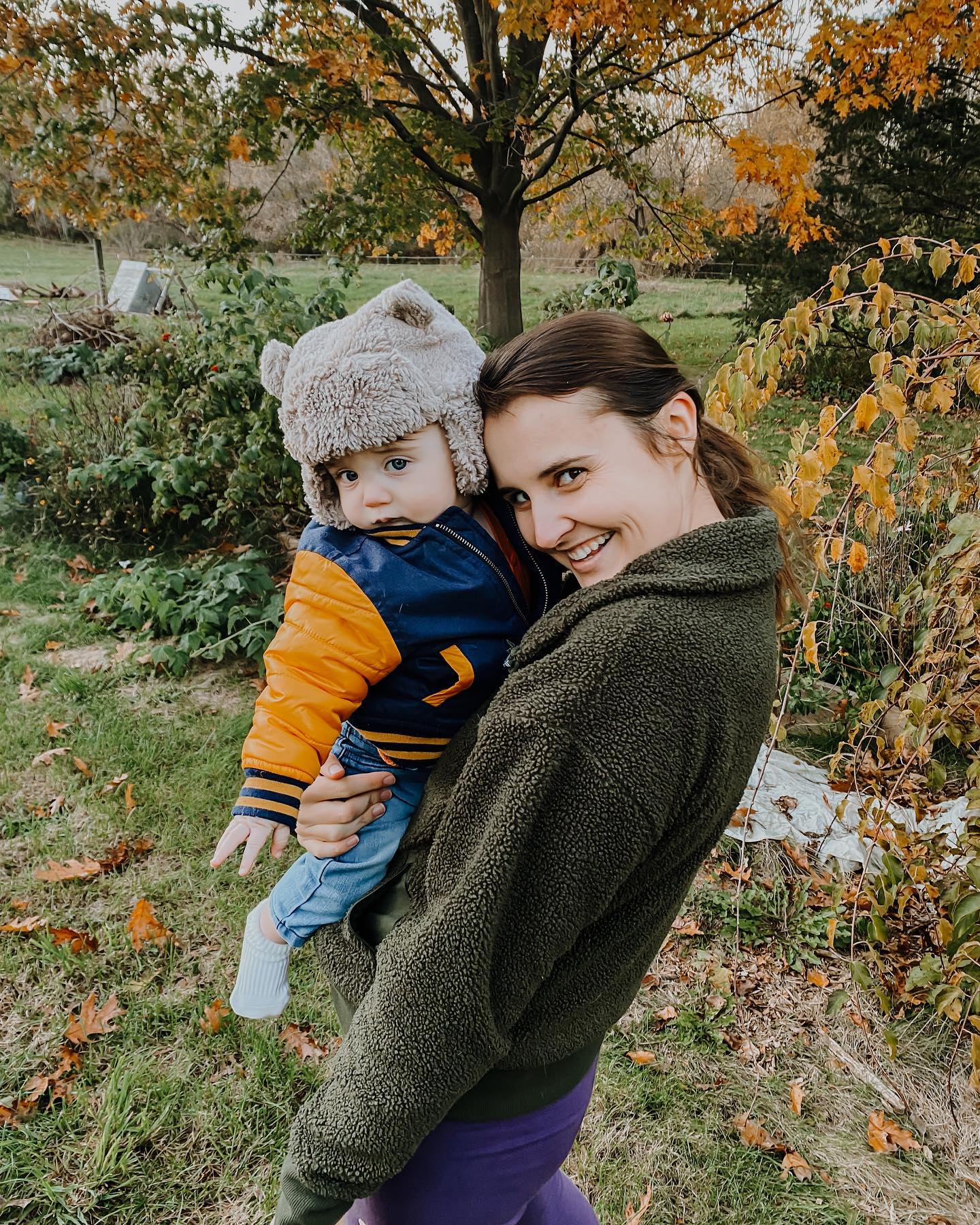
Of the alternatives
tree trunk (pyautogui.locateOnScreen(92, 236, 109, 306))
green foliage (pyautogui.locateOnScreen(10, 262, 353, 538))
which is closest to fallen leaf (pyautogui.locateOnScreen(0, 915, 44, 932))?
green foliage (pyautogui.locateOnScreen(10, 262, 353, 538))

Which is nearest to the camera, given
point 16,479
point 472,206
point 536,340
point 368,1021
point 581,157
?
point 368,1021

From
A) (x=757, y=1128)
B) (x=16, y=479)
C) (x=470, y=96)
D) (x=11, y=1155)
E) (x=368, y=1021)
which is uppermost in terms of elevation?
(x=470, y=96)

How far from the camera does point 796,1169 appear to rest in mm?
2445

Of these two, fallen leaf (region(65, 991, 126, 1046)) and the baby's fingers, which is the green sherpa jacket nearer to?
the baby's fingers

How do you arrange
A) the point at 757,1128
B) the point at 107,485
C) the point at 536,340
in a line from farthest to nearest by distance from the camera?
the point at 107,485 → the point at 757,1128 → the point at 536,340

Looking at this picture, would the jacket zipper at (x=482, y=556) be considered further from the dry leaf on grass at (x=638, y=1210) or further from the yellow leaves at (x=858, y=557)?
the dry leaf on grass at (x=638, y=1210)

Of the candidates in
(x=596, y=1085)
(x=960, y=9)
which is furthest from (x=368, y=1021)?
(x=960, y=9)

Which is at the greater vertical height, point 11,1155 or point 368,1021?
point 368,1021

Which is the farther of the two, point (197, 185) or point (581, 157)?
point (581, 157)

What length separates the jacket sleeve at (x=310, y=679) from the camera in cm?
134

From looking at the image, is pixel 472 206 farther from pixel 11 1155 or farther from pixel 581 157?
pixel 11 1155

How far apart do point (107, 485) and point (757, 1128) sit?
552 centimetres

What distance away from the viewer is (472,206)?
1084 cm

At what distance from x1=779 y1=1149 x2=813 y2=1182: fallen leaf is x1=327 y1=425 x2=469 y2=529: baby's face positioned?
7.63ft
